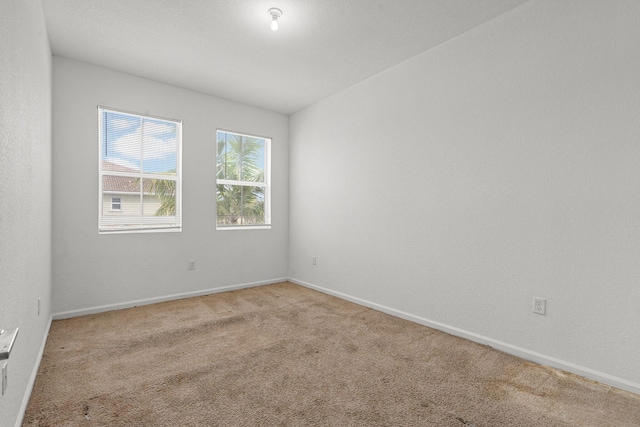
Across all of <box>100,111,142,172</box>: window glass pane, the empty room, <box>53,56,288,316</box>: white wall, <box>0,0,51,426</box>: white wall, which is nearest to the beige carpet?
the empty room

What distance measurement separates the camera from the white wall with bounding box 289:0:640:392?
1970 mm

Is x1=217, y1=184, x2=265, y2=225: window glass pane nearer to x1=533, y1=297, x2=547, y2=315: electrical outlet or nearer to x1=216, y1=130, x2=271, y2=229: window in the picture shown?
x1=216, y1=130, x2=271, y2=229: window

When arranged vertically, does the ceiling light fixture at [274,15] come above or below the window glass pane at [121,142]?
above

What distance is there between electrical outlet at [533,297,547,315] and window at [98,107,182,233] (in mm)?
3760

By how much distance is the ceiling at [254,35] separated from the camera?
2379mm

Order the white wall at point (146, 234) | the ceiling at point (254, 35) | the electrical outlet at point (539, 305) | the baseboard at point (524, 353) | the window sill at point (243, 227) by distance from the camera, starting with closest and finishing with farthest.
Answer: the baseboard at point (524, 353)
the electrical outlet at point (539, 305)
the ceiling at point (254, 35)
the white wall at point (146, 234)
the window sill at point (243, 227)

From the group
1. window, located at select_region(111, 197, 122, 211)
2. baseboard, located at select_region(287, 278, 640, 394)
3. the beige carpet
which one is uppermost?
window, located at select_region(111, 197, 122, 211)

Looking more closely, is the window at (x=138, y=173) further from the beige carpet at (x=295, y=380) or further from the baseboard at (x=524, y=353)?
the baseboard at (x=524, y=353)

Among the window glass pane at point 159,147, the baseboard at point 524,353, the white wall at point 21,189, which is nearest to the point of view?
the white wall at point 21,189

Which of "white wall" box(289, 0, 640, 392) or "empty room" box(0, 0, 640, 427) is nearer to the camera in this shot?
"empty room" box(0, 0, 640, 427)

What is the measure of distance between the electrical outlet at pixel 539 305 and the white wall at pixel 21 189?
304cm


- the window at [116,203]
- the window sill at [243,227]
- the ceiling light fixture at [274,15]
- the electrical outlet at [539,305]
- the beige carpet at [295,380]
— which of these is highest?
the ceiling light fixture at [274,15]

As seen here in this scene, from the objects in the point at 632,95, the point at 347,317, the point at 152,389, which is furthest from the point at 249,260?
the point at 632,95

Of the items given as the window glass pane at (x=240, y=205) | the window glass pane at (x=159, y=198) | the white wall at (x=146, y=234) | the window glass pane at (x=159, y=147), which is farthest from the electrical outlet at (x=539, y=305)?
the window glass pane at (x=159, y=147)
